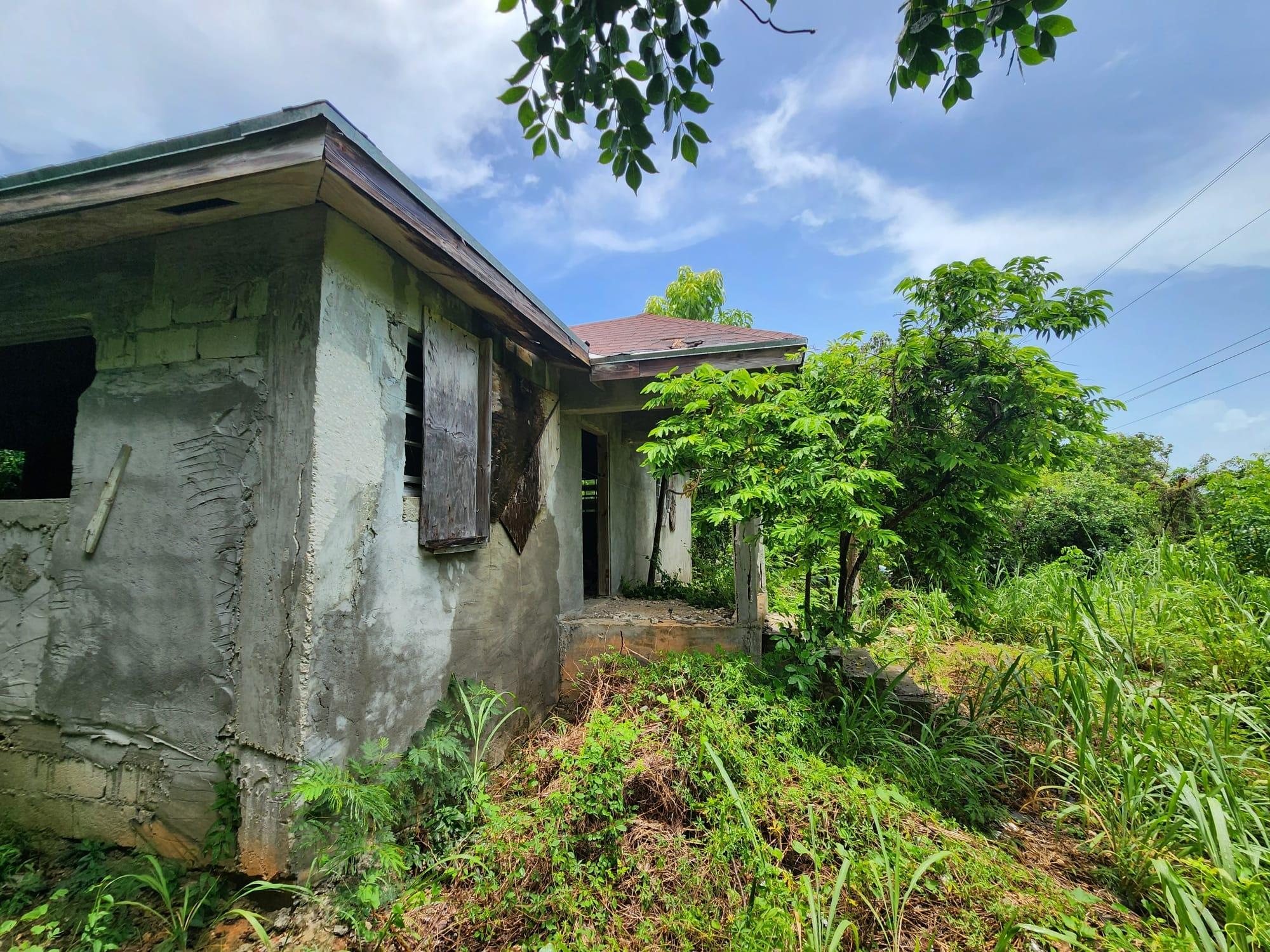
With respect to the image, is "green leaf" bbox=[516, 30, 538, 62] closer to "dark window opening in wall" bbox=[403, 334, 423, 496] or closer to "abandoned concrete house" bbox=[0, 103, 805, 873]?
"abandoned concrete house" bbox=[0, 103, 805, 873]

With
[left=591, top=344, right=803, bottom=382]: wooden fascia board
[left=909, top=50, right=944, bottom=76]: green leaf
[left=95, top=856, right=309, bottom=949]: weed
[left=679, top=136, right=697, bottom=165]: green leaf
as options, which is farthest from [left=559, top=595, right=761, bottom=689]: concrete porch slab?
[left=909, top=50, right=944, bottom=76]: green leaf

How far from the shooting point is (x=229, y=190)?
204cm

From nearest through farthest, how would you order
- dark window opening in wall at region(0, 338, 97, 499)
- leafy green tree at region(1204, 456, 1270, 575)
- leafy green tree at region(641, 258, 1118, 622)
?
leafy green tree at region(641, 258, 1118, 622) < dark window opening in wall at region(0, 338, 97, 499) < leafy green tree at region(1204, 456, 1270, 575)

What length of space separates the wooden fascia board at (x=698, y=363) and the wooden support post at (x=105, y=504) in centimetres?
296

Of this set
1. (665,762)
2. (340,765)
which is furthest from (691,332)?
(340,765)

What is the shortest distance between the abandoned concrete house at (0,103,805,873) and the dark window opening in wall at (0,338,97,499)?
3.78 feet

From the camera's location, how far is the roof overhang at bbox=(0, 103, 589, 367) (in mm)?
1838

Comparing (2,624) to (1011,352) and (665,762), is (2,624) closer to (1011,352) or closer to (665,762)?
(665,762)

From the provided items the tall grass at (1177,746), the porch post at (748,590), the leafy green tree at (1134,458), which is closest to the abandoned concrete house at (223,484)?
the porch post at (748,590)

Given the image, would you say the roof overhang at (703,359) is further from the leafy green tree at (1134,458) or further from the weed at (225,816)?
the leafy green tree at (1134,458)

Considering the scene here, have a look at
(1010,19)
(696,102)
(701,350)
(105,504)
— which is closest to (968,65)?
(1010,19)

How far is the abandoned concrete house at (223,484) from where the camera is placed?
2.14 meters

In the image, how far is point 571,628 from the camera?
4668 millimetres

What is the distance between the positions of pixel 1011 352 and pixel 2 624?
5977 millimetres
